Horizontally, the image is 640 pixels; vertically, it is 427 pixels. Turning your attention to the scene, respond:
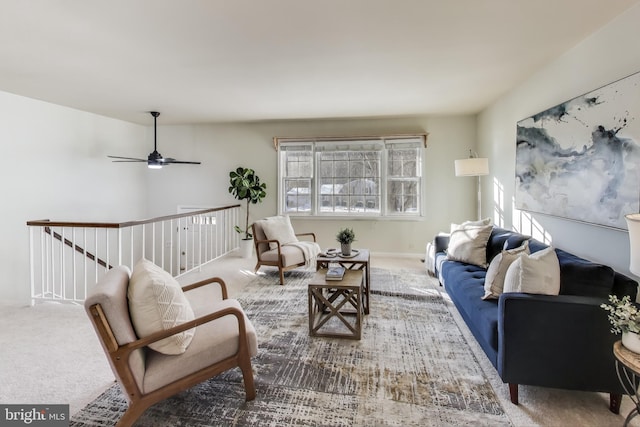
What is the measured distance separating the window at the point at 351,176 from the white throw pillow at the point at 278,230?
47.6 inches

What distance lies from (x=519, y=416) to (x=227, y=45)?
3329 mm

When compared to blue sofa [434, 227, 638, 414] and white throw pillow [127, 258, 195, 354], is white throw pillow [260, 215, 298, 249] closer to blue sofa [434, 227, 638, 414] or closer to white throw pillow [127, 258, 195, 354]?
white throw pillow [127, 258, 195, 354]

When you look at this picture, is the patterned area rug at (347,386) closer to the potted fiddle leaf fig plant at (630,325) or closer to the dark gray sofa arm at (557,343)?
the dark gray sofa arm at (557,343)

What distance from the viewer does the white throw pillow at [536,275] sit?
6.51 feet

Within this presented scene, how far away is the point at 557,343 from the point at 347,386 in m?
1.25

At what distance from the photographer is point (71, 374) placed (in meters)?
2.23

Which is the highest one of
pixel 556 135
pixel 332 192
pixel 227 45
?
pixel 227 45

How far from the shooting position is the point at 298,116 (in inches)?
220

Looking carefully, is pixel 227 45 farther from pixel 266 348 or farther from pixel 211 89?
pixel 266 348

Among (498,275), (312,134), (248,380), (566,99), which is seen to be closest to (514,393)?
(498,275)

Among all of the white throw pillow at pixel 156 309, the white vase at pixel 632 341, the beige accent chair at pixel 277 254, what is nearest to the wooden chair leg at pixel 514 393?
the white vase at pixel 632 341

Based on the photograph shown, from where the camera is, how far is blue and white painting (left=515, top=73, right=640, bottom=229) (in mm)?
2203

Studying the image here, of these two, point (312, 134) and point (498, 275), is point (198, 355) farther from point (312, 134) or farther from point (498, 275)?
point (312, 134)

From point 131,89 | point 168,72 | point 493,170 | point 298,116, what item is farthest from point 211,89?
point 493,170
